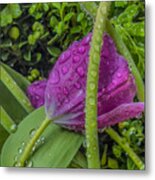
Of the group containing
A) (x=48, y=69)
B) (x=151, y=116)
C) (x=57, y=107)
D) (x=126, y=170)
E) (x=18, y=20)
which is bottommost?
(x=126, y=170)

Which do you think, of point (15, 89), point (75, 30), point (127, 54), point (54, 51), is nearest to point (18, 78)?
point (15, 89)

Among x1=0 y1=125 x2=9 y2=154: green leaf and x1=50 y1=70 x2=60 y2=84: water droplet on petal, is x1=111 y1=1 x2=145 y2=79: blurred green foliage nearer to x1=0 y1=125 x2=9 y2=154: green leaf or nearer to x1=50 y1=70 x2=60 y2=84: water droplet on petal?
x1=50 y1=70 x2=60 y2=84: water droplet on petal

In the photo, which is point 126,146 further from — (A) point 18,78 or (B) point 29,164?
(A) point 18,78

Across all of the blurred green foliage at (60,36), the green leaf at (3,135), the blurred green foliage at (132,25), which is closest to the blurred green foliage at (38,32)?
the blurred green foliage at (60,36)

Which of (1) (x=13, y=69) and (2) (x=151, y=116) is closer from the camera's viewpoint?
(2) (x=151, y=116)

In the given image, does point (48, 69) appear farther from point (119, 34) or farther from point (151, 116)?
point (151, 116)

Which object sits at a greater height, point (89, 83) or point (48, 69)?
point (48, 69)

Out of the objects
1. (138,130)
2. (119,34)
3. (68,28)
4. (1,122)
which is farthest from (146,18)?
(1,122)
